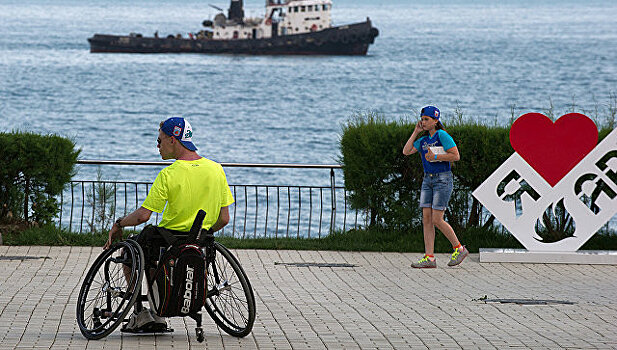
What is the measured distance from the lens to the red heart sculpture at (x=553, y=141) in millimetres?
12016

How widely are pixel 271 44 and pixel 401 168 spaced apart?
→ 81.4 meters

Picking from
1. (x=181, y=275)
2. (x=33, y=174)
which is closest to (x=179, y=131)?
(x=181, y=275)

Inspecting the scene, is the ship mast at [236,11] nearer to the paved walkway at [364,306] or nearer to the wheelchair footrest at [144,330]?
the paved walkway at [364,306]

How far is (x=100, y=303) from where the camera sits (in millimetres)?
7719

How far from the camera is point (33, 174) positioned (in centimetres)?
1249

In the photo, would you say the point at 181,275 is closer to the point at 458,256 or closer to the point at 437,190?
the point at 437,190

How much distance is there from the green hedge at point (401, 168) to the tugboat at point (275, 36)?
247ft

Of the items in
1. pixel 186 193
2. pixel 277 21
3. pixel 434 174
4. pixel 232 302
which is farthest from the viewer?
pixel 277 21

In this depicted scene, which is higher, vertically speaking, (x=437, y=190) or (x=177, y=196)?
(x=177, y=196)

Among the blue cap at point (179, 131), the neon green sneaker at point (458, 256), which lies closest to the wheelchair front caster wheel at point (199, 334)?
the blue cap at point (179, 131)

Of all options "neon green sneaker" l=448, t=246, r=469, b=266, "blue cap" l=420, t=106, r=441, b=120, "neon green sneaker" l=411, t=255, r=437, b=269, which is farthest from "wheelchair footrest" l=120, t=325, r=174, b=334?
"neon green sneaker" l=448, t=246, r=469, b=266

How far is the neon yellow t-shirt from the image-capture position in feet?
23.4

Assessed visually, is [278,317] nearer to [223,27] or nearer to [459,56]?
[223,27]

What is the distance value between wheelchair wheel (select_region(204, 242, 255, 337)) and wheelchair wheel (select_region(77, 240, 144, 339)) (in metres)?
0.55
